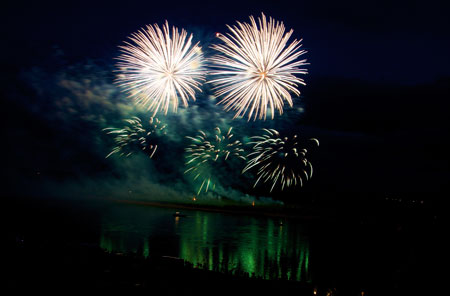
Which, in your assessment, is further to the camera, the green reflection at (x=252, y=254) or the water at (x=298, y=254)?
the green reflection at (x=252, y=254)

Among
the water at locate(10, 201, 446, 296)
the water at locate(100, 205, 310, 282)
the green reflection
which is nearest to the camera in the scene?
the water at locate(10, 201, 446, 296)

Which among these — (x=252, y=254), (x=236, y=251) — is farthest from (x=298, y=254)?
(x=236, y=251)

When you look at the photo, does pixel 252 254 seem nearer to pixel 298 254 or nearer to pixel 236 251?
pixel 236 251

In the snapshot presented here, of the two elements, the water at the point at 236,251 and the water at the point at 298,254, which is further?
the water at the point at 236,251

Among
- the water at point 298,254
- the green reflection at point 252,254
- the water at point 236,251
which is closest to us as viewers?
the water at point 298,254

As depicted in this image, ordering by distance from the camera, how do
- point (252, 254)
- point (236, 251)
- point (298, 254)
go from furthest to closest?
point (236, 251) → point (298, 254) → point (252, 254)

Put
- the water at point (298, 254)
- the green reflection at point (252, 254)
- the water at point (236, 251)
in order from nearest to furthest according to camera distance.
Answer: the water at point (298, 254) → the green reflection at point (252, 254) → the water at point (236, 251)

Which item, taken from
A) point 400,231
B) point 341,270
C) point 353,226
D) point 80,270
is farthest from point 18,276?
point 353,226

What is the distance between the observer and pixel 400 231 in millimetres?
78062

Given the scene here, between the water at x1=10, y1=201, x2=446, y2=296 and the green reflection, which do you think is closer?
the water at x1=10, y1=201, x2=446, y2=296

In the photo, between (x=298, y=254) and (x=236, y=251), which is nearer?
(x=298, y=254)

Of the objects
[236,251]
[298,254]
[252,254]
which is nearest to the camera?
[252,254]

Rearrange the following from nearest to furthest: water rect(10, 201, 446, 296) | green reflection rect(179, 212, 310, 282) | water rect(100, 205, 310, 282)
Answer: water rect(10, 201, 446, 296) → green reflection rect(179, 212, 310, 282) → water rect(100, 205, 310, 282)

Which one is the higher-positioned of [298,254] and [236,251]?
[298,254]
